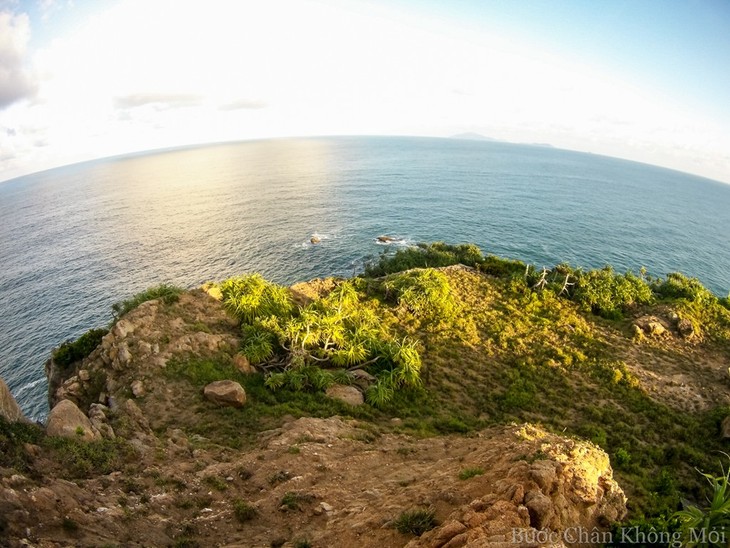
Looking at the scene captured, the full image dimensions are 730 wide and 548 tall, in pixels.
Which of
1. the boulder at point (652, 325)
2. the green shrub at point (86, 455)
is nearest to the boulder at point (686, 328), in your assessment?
the boulder at point (652, 325)

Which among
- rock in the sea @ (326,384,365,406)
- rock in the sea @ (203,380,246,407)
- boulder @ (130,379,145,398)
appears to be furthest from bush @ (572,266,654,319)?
boulder @ (130,379,145,398)

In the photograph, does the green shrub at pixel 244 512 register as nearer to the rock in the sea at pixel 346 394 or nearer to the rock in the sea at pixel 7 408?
the rock in the sea at pixel 7 408

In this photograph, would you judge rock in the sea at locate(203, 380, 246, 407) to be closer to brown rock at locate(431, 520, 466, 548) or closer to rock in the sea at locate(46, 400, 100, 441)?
rock in the sea at locate(46, 400, 100, 441)

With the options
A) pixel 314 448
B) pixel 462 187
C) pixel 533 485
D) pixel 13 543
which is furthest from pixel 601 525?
pixel 462 187

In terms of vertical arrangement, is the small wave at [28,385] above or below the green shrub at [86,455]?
below

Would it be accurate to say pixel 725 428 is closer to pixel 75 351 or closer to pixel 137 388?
pixel 137 388

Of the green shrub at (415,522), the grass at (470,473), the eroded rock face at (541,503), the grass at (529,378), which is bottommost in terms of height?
the grass at (529,378)

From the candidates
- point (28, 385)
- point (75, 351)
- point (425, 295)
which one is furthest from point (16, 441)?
point (28, 385)
